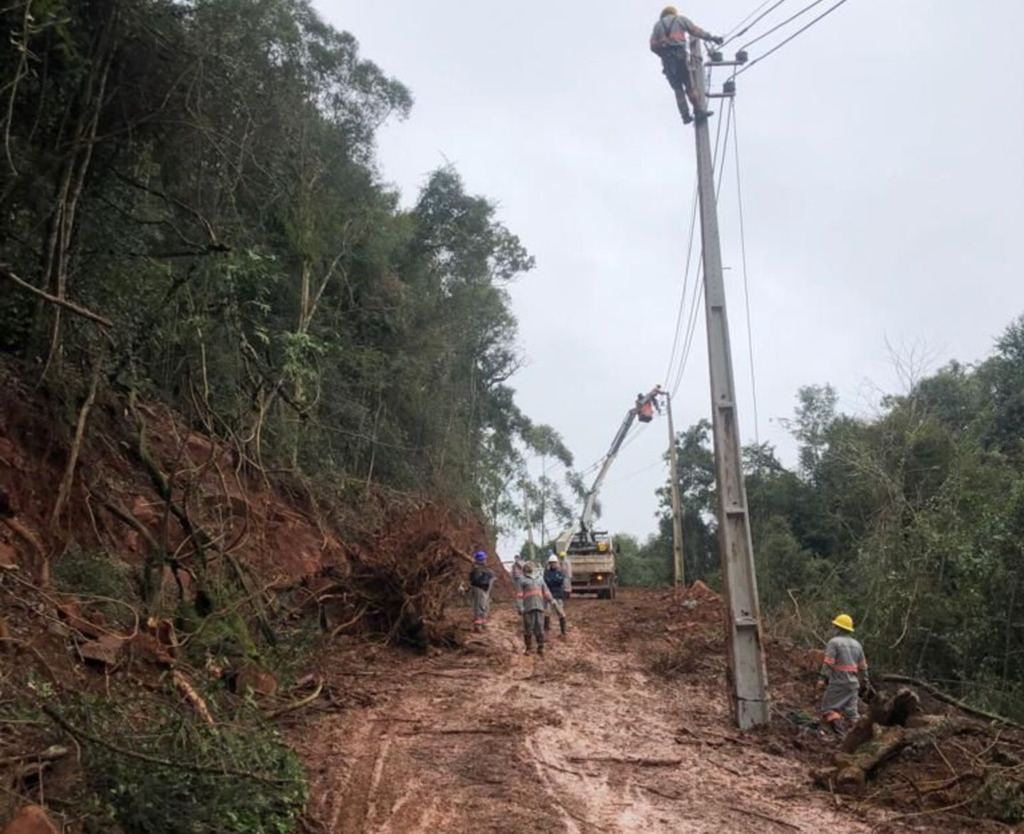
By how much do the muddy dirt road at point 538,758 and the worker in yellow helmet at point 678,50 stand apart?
26.9ft

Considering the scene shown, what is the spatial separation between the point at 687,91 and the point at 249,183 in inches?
254

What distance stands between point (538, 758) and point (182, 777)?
13.1 feet

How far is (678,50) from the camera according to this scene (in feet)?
42.0

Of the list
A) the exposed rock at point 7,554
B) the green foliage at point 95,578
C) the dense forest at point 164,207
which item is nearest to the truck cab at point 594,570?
the dense forest at point 164,207

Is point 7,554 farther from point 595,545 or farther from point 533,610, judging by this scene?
point 595,545

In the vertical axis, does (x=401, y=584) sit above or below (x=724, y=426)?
below

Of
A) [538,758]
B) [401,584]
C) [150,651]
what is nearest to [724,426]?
[538,758]

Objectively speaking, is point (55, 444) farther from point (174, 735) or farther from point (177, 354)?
point (174, 735)

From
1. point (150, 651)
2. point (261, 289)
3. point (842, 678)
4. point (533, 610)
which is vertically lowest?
point (842, 678)

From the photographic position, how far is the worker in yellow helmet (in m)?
12.7

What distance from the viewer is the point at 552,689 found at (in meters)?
12.8

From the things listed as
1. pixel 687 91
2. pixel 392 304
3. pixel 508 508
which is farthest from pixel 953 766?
pixel 508 508

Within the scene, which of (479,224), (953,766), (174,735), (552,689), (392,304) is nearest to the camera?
(174,735)

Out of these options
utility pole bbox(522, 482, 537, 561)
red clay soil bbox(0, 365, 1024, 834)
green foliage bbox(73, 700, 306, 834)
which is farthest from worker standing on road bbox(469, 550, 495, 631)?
utility pole bbox(522, 482, 537, 561)
